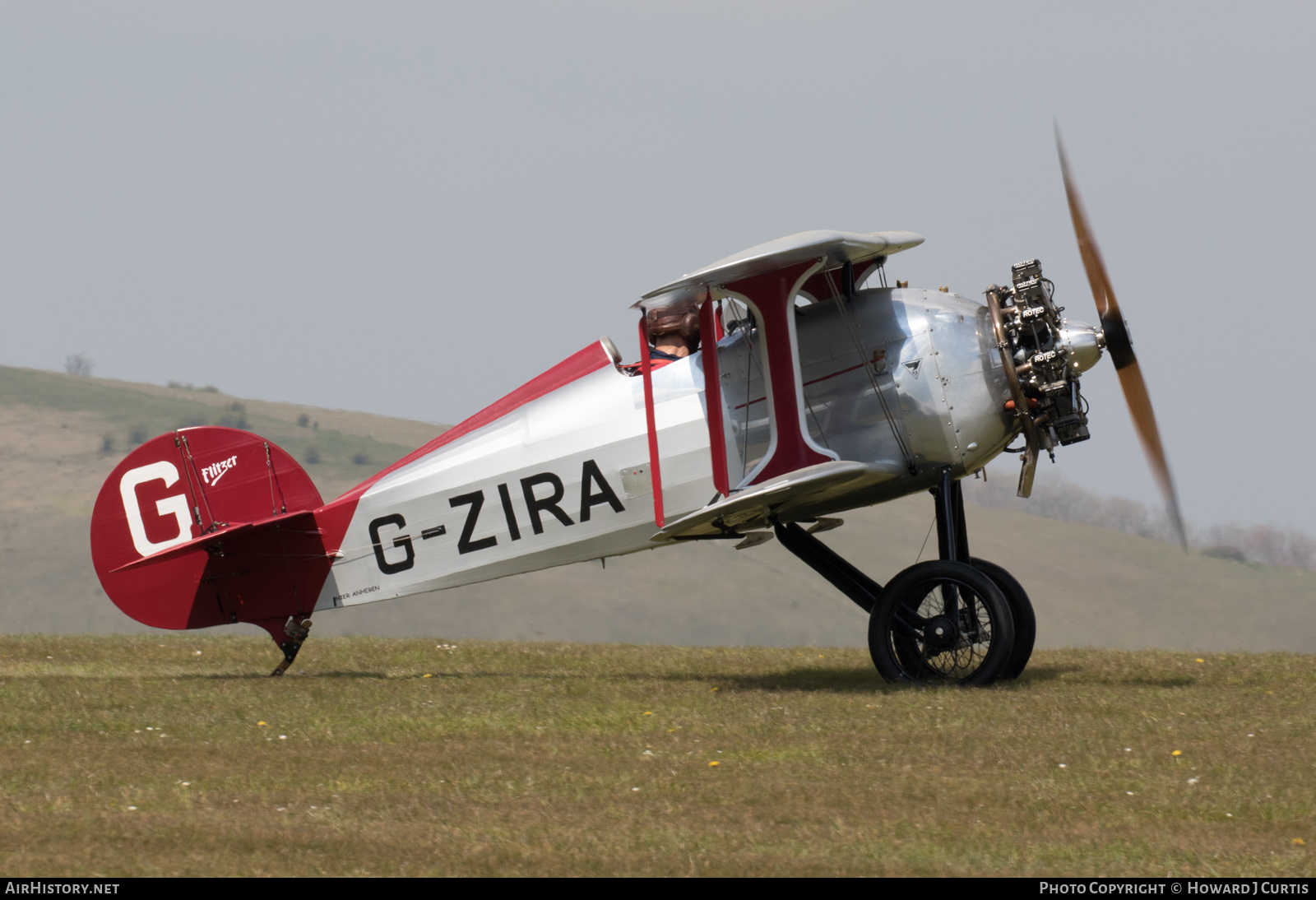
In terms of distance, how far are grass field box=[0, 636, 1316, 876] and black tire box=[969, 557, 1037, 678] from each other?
8.3 inches

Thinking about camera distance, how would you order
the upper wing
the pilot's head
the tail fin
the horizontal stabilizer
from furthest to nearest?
the tail fin, the horizontal stabilizer, the pilot's head, the upper wing

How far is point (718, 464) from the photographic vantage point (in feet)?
36.0

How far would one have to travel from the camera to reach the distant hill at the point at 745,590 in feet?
323

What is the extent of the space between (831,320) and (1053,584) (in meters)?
103

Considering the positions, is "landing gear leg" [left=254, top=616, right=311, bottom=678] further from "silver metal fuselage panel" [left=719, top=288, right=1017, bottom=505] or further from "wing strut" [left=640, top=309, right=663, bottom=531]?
"silver metal fuselage panel" [left=719, top=288, right=1017, bottom=505]

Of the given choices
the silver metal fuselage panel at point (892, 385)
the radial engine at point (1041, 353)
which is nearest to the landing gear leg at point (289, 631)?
the silver metal fuselage panel at point (892, 385)

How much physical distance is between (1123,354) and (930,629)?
9.13 feet

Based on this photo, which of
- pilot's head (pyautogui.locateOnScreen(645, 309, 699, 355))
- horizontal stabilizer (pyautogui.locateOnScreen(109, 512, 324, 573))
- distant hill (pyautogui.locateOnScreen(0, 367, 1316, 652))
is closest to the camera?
pilot's head (pyautogui.locateOnScreen(645, 309, 699, 355))

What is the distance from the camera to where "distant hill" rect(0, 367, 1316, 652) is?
9856 centimetres

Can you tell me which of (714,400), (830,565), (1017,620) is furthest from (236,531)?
(1017,620)

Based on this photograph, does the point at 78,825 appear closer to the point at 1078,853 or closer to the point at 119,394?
the point at 1078,853

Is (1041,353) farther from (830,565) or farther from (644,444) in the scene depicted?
(644,444)

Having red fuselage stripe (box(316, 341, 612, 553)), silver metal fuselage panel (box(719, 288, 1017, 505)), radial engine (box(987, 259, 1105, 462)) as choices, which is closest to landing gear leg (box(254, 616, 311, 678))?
red fuselage stripe (box(316, 341, 612, 553))
